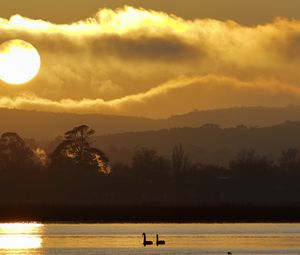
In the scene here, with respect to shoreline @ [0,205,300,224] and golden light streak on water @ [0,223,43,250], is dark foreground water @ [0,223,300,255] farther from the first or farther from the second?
shoreline @ [0,205,300,224]

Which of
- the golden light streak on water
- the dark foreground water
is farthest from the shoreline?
the dark foreground water

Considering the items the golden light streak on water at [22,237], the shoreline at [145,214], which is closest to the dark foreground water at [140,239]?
the golden light streak on water at [22,237]

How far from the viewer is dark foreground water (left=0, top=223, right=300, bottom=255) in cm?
10931

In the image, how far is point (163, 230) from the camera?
14712 centimetres

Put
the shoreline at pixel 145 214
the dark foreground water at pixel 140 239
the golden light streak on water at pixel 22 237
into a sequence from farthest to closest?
the shoreline at pixel 145 214 → the golden light streak on water at pixel 22 237 → the dark foreground water at pixel 140 239

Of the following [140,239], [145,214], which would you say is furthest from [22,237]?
[145,214]

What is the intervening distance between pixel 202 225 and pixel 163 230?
13552 millimetres

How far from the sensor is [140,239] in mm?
126875

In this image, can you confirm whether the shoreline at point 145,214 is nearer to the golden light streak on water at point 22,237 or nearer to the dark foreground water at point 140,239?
the golden light streak on water at point 22,237

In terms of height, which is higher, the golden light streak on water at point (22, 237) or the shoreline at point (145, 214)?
the shoreline at point (145, 214)

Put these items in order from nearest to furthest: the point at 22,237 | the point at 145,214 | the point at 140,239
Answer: the point at 140,239, the point at 22,237, the point at 145,214

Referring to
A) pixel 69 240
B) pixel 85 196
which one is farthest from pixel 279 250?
pixel 85 196

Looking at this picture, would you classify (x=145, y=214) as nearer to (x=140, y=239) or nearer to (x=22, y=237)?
(x=22, y=237)

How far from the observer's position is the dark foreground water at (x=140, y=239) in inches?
4304
